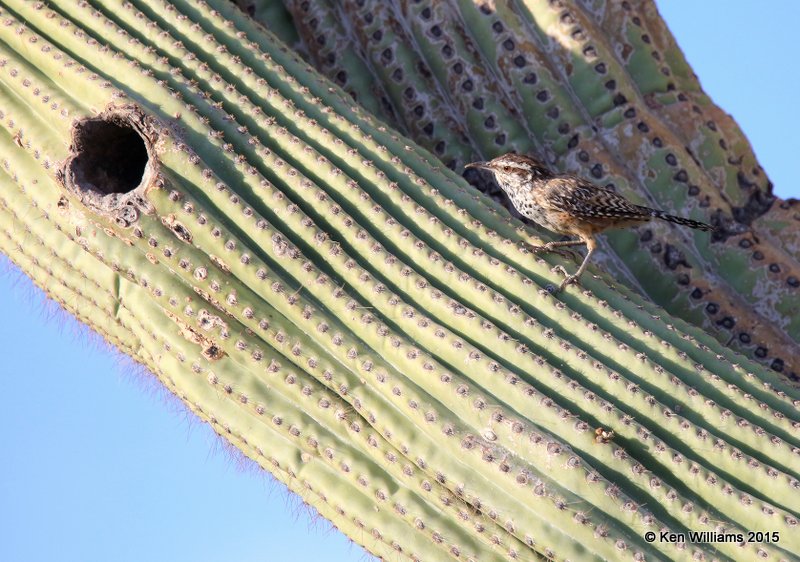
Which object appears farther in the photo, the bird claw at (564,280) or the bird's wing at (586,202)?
the bird's wing at (586,202)

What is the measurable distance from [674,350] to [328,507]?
144 cm

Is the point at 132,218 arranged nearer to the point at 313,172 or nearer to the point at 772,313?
the point at 313,172

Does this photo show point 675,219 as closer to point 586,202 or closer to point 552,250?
point 586,202

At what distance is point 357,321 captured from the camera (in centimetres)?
371

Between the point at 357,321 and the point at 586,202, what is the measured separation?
141 cm

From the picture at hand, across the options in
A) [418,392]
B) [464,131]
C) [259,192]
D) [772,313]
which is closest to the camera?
[418,392]

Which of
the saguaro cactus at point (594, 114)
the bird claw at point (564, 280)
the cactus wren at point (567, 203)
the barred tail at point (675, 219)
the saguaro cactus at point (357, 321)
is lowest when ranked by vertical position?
the saguaro cactus at point (357, 321)

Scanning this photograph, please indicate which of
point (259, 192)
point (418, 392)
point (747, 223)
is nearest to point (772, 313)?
point (747, 223)

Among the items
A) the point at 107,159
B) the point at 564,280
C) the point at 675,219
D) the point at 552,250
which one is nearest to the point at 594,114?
the point at 675,219

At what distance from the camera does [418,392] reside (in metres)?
3.58

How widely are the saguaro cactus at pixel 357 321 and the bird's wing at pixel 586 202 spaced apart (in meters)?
0.33

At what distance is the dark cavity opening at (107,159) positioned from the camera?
392 cm

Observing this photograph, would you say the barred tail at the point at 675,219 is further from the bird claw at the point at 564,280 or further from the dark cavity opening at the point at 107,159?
the dark cavity opening at the point at 107,159

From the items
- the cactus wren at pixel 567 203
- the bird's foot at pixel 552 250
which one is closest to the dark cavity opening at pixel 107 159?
the cactus wren at pixel 567 203
